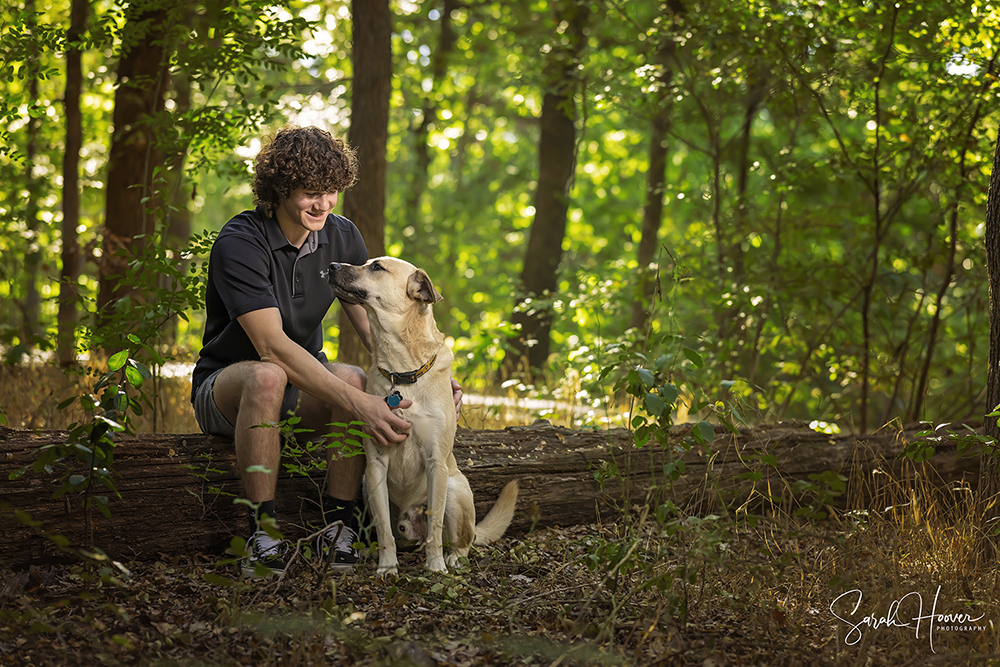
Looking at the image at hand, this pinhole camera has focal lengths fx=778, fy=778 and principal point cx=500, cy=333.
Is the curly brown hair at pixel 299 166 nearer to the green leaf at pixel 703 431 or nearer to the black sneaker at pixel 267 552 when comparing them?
the black sneaker at pixel 267 552

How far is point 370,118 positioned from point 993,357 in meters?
5.37

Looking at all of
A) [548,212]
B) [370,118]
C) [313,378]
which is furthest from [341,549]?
[548,212]

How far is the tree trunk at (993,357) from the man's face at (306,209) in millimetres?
3418

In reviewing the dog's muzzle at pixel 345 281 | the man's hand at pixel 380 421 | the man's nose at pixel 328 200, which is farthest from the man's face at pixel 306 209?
the man's hand at pixel 380 421

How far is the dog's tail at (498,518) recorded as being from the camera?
4195mm

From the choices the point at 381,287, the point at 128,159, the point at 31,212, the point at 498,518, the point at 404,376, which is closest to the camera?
the point at 404,376

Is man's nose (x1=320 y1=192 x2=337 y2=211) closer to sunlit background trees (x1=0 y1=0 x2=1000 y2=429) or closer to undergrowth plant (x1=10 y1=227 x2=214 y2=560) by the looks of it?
undergrowth plant (x1=10 y1=227 x2=214 y2=560)

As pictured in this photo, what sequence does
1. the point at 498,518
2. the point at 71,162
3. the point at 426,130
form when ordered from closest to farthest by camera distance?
the point at 498,518
the point at 71,162
the point at 426,130

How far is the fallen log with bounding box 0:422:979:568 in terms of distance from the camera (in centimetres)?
343

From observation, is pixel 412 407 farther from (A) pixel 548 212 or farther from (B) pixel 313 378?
(A) pixel 548 212

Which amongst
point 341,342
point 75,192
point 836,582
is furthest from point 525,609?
point 75,192

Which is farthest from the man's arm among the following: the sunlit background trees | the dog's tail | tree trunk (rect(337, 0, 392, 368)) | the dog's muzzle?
tree trunk (rect(337, 0, 392, 368))

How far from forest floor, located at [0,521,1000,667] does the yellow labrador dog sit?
0.24m

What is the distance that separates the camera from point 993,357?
13.6 ft
